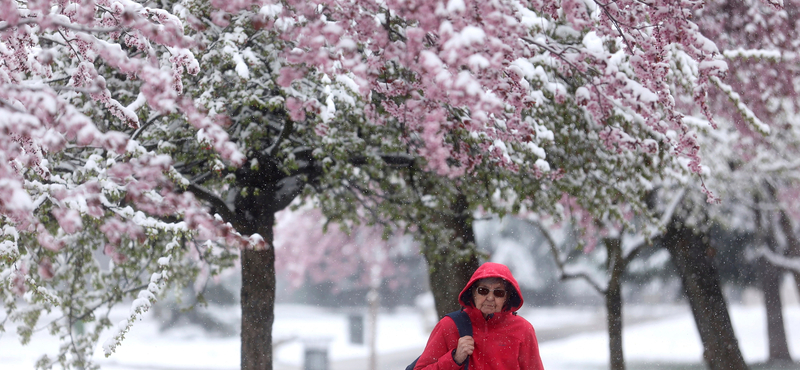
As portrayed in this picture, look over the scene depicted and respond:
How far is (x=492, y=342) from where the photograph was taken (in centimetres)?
334

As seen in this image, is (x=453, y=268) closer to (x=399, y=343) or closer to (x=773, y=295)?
(x=773, y=295)

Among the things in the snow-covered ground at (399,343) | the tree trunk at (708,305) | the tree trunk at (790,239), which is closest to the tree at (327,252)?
the snow-covered ground at (399,343)

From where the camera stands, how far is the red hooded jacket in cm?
332

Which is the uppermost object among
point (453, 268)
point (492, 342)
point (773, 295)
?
point (773, 295)

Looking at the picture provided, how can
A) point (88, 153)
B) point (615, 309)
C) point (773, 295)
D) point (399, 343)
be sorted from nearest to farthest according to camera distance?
point (88, 153) < point (615, 309) < point (773, 295) < point (399, 343)

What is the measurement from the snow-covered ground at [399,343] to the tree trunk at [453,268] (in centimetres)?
735

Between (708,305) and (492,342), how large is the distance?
7492 millimetres

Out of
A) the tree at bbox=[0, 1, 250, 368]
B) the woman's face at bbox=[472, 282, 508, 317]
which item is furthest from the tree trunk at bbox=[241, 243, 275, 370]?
the woman's face at bbox=[472, 282, 508, 317]

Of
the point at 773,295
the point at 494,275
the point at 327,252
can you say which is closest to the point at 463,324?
the point at 494,275

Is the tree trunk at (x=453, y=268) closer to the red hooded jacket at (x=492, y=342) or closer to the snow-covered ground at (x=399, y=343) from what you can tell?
the red hooded jacket at (x=492, y=342)

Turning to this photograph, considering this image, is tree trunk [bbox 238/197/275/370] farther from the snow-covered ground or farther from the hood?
the snow-covered ground

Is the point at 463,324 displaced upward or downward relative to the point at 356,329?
→ downward

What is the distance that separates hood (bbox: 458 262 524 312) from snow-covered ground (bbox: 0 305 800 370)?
12156 millimetres

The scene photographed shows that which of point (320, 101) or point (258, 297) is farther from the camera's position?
point (258, 297)
